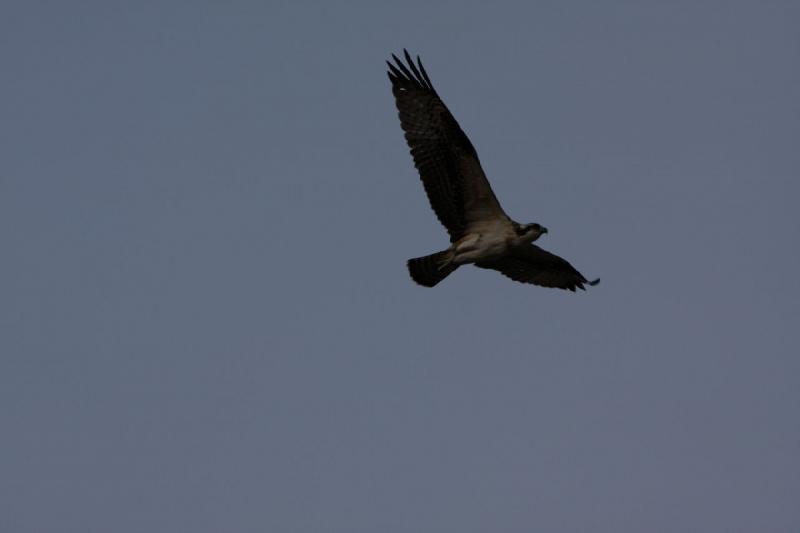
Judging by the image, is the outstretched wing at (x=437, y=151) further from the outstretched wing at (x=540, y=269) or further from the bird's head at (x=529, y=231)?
the outstretched wing at (x=540, y=269)

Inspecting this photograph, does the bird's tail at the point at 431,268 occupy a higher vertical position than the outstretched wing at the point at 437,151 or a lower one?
lower

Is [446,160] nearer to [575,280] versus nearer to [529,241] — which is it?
[529,241]

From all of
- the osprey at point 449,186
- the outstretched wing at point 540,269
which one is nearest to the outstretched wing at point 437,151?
the osprey at point 449,186

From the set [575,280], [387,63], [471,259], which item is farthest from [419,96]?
[575,280]

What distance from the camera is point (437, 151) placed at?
16.2 metres

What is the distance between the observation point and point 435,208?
1650 centimetres

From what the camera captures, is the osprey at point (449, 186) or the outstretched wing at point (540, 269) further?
the outstretched wing at point (540, 269)

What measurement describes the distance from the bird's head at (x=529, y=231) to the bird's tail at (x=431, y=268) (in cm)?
94

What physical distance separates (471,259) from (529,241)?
0.78 meters

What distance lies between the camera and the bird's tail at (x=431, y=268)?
658 inches

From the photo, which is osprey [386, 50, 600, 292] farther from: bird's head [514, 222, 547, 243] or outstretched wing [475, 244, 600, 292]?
outstretched wing [475, 244, 600, 292]

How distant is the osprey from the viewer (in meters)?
16.2

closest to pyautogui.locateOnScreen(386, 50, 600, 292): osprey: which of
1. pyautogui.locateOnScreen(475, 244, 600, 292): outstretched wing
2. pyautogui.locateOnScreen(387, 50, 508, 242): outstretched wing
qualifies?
pyautogui.locateOnScreen(387, 50, 508, 242): outstretched wing

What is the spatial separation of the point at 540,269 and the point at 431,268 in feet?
7.05
